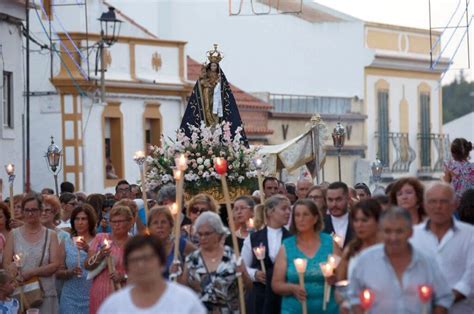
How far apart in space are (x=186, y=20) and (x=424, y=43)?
9.22m

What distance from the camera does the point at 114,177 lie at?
3816 centimetres

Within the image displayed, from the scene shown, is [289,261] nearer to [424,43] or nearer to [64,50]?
[64,50]

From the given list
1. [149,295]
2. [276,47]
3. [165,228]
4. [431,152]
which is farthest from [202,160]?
[431,152]

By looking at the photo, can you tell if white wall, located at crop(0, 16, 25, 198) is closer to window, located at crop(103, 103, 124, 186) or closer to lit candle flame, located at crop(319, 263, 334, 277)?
window, located at crop(103, 103, 124, 186)

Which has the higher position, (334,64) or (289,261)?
(334,64)

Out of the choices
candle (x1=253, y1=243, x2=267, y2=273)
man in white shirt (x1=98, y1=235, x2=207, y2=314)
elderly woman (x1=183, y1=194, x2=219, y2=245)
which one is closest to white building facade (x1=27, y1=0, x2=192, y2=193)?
elderly woman (x1=183, y1=194, x2=219, y2=245)

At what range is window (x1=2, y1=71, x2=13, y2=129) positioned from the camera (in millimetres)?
30484

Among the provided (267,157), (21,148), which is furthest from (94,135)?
(267,157)

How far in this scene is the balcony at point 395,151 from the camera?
2062 inches

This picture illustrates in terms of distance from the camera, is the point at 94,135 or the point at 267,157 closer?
the point at 267,157

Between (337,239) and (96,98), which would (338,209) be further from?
(96,98)

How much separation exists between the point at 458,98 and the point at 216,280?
9028 cm

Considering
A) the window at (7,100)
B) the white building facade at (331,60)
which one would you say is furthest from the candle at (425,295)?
the white building facade at (331,60)

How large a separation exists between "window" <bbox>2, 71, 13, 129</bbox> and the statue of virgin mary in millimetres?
9188
